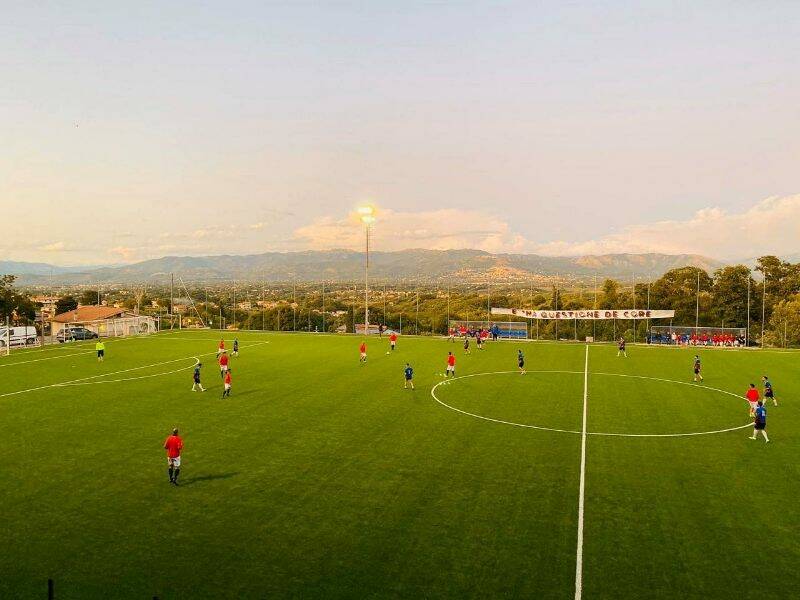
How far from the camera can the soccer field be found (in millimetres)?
11641

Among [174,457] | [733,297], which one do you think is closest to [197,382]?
[174,457]

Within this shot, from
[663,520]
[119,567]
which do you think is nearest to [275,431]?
[119,567]

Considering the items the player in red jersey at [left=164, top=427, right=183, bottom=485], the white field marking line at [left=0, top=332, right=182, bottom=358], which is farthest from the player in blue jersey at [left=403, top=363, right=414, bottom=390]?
the white field marking line at [left=0, top=332, right=182, bottom=358]

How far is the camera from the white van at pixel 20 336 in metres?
53.0

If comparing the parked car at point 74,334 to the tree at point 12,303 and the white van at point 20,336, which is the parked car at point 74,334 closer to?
the white van at point 20,336

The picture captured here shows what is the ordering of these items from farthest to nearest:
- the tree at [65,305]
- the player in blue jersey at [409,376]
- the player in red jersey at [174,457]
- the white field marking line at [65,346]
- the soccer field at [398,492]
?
the tree at [65,305]
the white field marking line at [65,346]
the player in blue jersey at [409,376]
the player in red jersey at [174,457]
the soccer field at [398,492]

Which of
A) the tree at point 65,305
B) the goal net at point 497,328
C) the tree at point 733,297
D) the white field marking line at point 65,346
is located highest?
the tree at point 733,297

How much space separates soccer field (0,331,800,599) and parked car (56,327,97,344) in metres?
31.9

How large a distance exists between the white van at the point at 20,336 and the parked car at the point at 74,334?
8.39 ft

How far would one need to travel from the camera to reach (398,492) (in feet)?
52.9

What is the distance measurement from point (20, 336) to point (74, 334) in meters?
6.09

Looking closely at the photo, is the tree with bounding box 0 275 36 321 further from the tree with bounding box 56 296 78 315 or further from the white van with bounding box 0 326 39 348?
the tree with bounding box 56 296 78 315

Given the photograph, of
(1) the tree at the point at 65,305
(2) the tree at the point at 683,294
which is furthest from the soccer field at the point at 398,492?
(1) the tree at the point at 65,305

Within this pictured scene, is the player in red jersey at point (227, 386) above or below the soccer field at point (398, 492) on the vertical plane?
above
